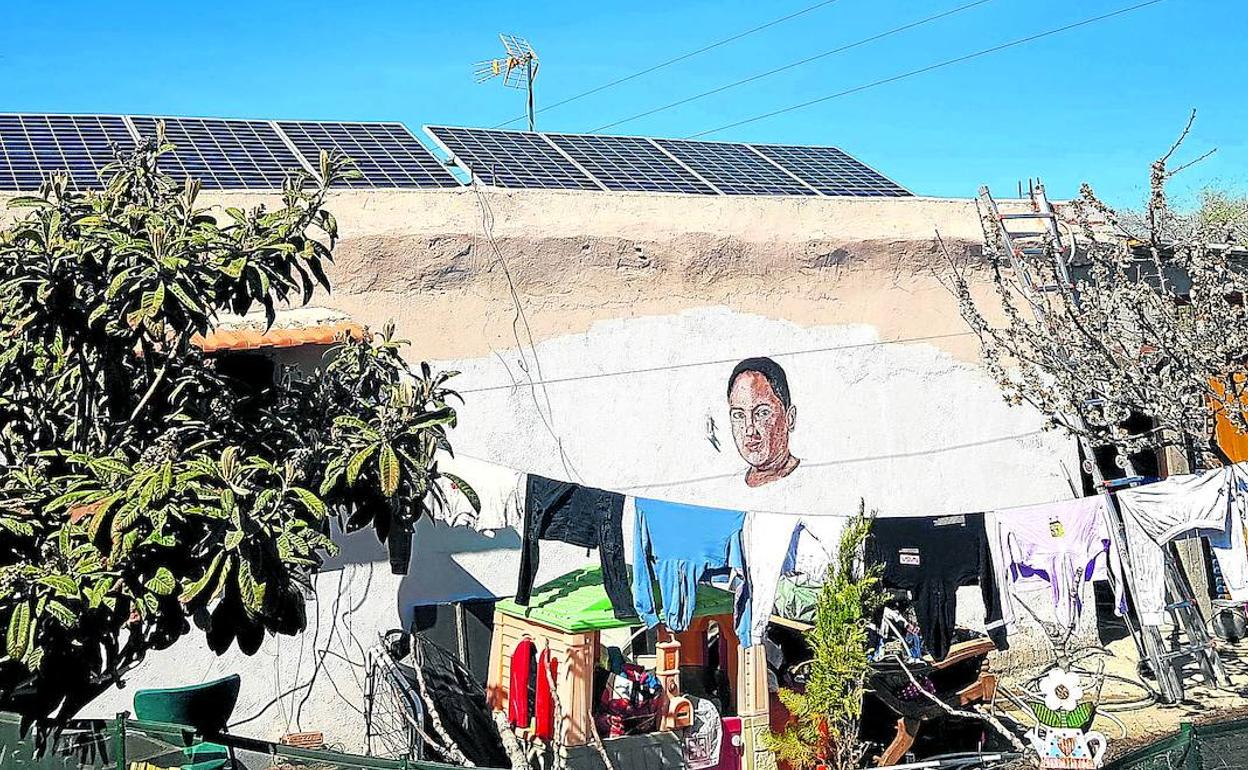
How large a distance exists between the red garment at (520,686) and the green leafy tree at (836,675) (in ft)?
5.17

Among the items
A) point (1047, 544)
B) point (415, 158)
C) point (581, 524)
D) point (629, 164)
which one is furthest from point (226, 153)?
point (1047, 544)

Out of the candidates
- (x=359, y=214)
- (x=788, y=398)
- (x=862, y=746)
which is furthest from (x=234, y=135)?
(x=862, y=746)

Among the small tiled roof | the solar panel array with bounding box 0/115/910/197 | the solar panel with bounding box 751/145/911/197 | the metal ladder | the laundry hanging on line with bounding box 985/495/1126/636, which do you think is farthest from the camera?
the solar panel with bounding box 751/145/911/197

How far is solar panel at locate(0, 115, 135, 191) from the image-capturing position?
27.6 feet

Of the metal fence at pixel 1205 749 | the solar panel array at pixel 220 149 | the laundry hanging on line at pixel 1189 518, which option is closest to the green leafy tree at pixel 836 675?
the metal fence at pixel 1205 749

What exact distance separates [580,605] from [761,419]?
121 inches

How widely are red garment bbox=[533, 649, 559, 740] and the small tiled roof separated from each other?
2.36 m

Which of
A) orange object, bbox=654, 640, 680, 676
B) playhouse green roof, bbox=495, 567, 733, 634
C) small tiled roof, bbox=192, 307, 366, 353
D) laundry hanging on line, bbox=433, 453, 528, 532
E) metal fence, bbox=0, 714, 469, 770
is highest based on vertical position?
small tiled roof, bbox=192, 307, 366, 353

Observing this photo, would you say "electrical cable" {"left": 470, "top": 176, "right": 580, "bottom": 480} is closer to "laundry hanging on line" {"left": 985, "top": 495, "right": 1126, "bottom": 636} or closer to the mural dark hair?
the mural dark hair

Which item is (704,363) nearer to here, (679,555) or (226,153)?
(679,555)

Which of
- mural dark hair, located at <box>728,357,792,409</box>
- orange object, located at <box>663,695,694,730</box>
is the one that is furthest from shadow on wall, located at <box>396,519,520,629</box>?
mural dark hair, located at <box>728,357,792,409</box>

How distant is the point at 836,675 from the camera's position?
741 centimetres

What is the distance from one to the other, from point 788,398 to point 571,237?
230cm

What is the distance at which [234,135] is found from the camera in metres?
10.3
